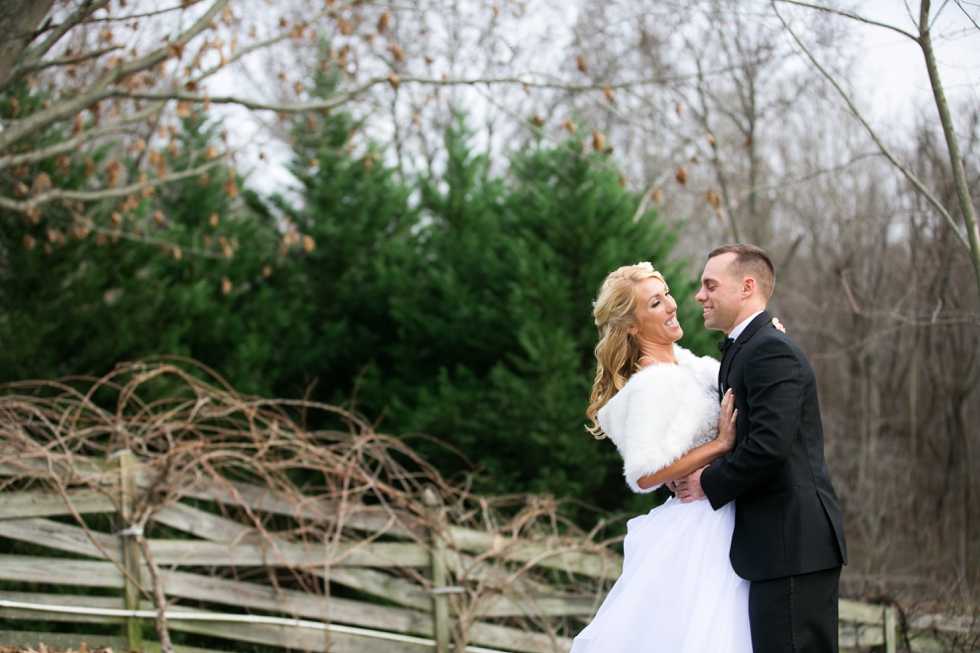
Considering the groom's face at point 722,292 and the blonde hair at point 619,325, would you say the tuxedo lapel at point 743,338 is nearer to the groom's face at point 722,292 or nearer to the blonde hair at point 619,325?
the groom's face at point 722,292

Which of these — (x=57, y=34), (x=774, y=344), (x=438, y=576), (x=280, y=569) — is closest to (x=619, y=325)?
(x=774, y=344)

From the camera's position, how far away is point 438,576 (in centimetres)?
559

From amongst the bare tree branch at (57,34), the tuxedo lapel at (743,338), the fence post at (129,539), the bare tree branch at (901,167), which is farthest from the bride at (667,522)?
the bare tree branch at (57,34)

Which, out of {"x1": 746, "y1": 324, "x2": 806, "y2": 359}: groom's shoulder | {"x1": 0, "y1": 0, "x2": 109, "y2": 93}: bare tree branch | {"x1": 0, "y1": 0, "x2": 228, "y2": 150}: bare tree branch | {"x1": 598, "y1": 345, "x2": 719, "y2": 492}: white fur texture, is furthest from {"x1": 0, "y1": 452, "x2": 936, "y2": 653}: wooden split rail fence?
{"x1": 746, "y1": 324, "x2": 806, "y2": 359}: groom's shoulder

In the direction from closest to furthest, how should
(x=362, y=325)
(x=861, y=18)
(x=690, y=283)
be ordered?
(x=861, y=18) → (x=690, y=283) → (x=362, y=325)

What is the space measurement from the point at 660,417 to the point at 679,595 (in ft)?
1.93

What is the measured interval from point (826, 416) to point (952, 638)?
7.46 m

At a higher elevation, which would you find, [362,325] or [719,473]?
[362,325]

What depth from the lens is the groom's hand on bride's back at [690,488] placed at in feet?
9.82

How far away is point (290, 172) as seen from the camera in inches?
384

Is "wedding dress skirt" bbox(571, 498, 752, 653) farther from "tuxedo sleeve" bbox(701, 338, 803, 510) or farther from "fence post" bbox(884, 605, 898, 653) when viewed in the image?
"fence post" bbox(884, 605, 898, 653)

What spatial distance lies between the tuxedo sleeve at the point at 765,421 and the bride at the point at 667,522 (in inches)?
5.8

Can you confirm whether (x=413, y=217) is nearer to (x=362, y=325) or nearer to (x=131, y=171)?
(x=362, y=325)

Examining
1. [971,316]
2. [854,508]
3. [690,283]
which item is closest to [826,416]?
[854,508]
